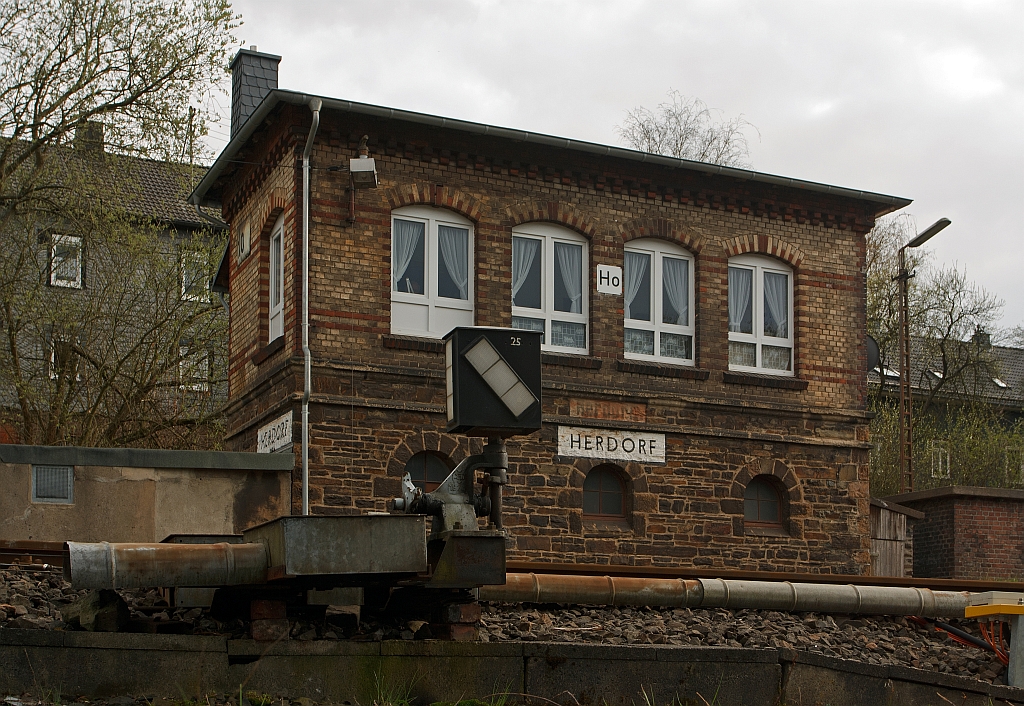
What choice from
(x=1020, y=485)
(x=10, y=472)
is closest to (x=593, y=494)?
(x=10, y=472)

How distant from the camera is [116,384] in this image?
25172mm

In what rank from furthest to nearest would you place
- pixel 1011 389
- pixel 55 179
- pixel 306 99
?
pixel 1011 389 → pixel 55 179 → pixel 306 99

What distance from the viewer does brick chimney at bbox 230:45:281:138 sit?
23.8 m

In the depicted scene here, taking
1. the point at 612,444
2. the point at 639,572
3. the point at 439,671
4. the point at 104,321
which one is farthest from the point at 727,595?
the point at 104,321

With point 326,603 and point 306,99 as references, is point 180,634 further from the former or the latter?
point 306,99

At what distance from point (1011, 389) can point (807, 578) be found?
37638mm

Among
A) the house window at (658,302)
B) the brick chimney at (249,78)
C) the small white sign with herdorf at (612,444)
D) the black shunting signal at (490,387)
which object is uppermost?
the brick chimney at (249,78)

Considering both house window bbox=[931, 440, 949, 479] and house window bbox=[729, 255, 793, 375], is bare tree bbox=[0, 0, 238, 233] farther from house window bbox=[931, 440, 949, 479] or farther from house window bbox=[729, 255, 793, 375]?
house window bbox=[931, 440, 949, 479]

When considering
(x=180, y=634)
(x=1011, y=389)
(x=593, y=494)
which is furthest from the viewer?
(x=1011, y=389)

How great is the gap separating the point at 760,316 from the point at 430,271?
562 centimetres

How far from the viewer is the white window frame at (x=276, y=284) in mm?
18922

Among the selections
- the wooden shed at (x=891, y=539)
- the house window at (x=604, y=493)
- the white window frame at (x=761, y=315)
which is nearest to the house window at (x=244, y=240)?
the house window at (x=604, y=493)

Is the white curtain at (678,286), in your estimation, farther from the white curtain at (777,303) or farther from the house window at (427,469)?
the house window at (427,469)

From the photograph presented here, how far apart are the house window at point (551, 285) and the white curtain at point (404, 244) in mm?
1532
